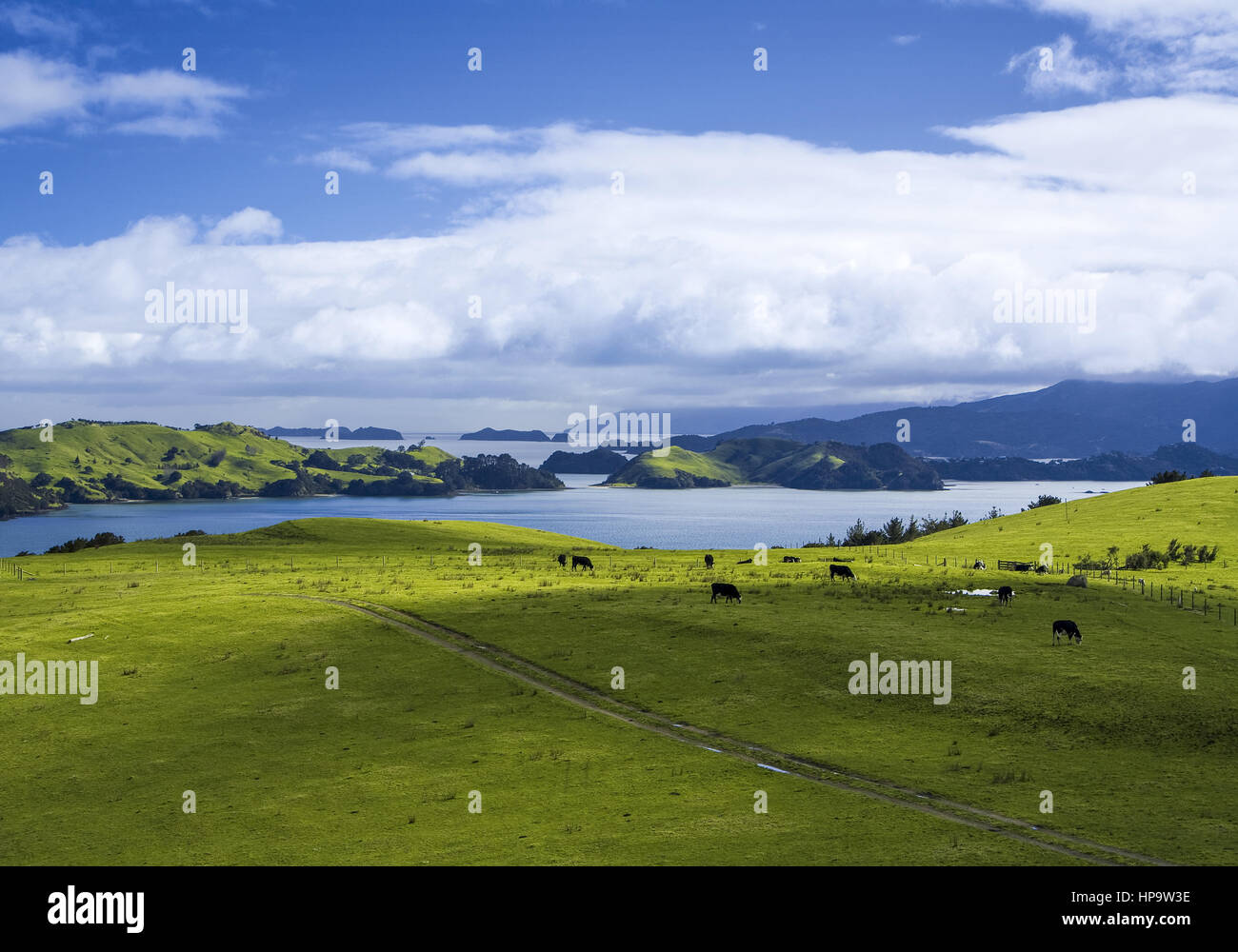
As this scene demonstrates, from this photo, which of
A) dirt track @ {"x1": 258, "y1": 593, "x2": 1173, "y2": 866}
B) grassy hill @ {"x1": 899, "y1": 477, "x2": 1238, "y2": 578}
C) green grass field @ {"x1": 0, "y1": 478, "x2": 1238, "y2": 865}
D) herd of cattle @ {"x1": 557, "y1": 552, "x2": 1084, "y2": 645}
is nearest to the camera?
dirt track @ {"x1": 258, "y1": 593, "x2": 1173, "y2": 866}

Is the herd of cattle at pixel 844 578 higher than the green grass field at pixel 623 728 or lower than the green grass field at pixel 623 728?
higher

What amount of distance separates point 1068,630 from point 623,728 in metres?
23.1

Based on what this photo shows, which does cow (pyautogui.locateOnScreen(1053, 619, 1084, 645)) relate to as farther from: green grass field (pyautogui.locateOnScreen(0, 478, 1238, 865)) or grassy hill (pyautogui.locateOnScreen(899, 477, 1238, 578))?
grassy hill (pyautogui.locateOnScreen(899, 477, 1238, 578))

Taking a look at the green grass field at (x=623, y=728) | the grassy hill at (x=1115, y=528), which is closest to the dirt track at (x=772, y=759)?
the green grass field at (x=623, y=728)

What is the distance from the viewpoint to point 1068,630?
141 ft

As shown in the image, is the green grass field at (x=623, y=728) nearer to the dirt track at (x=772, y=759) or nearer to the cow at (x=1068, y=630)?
the dirt track at (x=772, y=759)

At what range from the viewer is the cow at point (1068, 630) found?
42.7 m

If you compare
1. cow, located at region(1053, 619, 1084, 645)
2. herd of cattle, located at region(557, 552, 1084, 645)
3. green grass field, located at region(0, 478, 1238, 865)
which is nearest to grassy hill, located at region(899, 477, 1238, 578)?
herd of cattle, located at region(557, 552, 1084, 645)

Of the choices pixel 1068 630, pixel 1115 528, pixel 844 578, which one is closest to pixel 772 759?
pixel 1068 630

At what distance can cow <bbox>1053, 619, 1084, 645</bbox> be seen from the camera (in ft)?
140

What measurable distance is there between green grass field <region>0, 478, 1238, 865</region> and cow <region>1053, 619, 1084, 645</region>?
961mm

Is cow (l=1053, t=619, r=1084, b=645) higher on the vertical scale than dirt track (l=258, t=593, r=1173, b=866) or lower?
higher

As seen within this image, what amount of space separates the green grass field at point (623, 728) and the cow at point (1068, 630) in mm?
961
